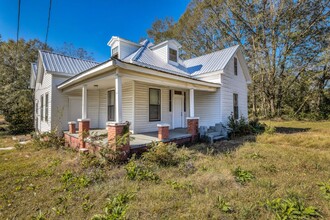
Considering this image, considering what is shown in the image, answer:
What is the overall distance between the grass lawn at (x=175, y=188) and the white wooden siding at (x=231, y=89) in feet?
16.1

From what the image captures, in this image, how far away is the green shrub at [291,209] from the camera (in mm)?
2732

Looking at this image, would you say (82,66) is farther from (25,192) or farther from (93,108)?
(25,192)

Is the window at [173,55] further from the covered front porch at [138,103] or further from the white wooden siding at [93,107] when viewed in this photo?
the white wooden siding at [93,107]

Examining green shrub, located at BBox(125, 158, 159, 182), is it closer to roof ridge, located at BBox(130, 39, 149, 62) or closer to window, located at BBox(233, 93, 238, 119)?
roof ridge, located at BBox(130, 39, 149, 62)

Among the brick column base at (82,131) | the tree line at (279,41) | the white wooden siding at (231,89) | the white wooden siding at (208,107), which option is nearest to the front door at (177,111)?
the white wooden siding at (208,107)

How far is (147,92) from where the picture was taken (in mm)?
8656

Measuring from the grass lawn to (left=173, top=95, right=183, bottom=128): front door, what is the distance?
4.15 metres

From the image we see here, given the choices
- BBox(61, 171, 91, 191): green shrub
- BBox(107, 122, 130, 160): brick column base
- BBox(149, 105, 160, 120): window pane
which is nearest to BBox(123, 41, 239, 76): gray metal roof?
BBox(149, 105, 160, 120): window pane

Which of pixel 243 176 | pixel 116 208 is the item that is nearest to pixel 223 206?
pixel 243 176

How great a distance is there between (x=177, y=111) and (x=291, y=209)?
7.61 m

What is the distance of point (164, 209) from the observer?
9.78 ft

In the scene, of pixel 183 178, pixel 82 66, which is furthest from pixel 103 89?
pixel 183 178

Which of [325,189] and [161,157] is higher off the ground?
[161,157]

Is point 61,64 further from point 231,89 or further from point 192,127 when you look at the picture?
point 231,89
